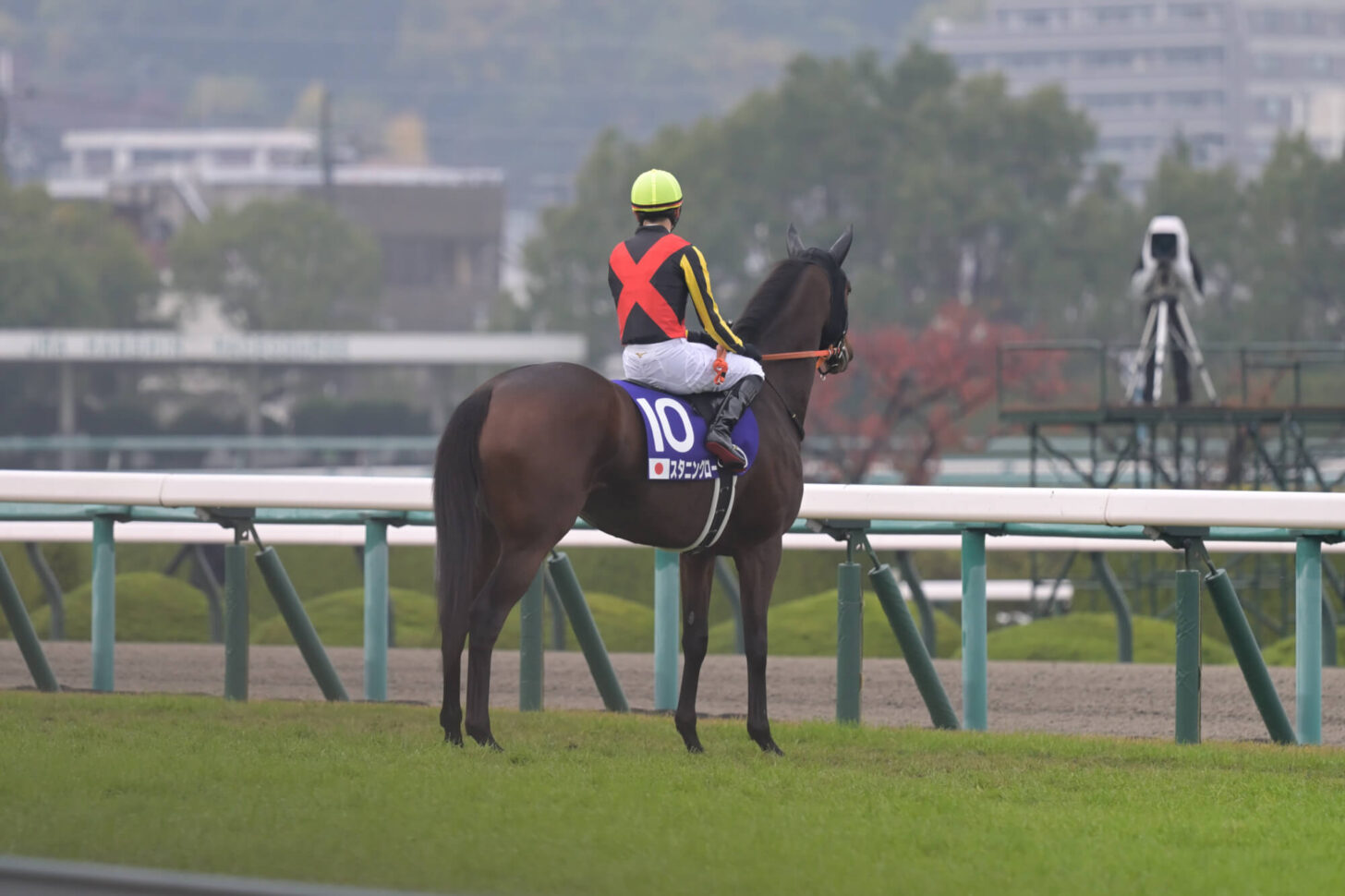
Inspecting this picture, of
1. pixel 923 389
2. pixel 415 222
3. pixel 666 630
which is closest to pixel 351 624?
pixel 666 630

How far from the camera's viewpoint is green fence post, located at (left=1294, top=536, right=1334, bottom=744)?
683 centimetres

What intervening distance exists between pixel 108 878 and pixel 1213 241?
45025 millimetres

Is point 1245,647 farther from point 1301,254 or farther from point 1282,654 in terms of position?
point 1301,254

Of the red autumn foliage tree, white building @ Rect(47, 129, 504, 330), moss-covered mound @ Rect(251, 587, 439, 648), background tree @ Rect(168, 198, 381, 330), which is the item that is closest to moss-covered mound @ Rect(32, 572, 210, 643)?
moss-covered mound @ Rect(251, 587, 439, 648)

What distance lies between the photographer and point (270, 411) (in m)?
56.3

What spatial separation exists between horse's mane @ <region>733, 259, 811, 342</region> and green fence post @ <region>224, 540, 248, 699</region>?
2038 millimetres

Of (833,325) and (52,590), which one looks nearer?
(833,325)

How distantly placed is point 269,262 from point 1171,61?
307 ft

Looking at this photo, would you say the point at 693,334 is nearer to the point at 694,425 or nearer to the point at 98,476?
the point at 694,425

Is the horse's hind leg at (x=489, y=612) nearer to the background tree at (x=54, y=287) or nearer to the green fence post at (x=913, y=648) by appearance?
the green fence post at (x=913, y=648)

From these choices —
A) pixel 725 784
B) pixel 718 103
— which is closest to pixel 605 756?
pixel 725 784

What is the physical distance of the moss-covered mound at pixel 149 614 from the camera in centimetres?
1151

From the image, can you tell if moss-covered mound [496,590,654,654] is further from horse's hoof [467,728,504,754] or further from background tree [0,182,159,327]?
background tree [0,182,159,327]

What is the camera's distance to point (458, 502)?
6.27 meters
